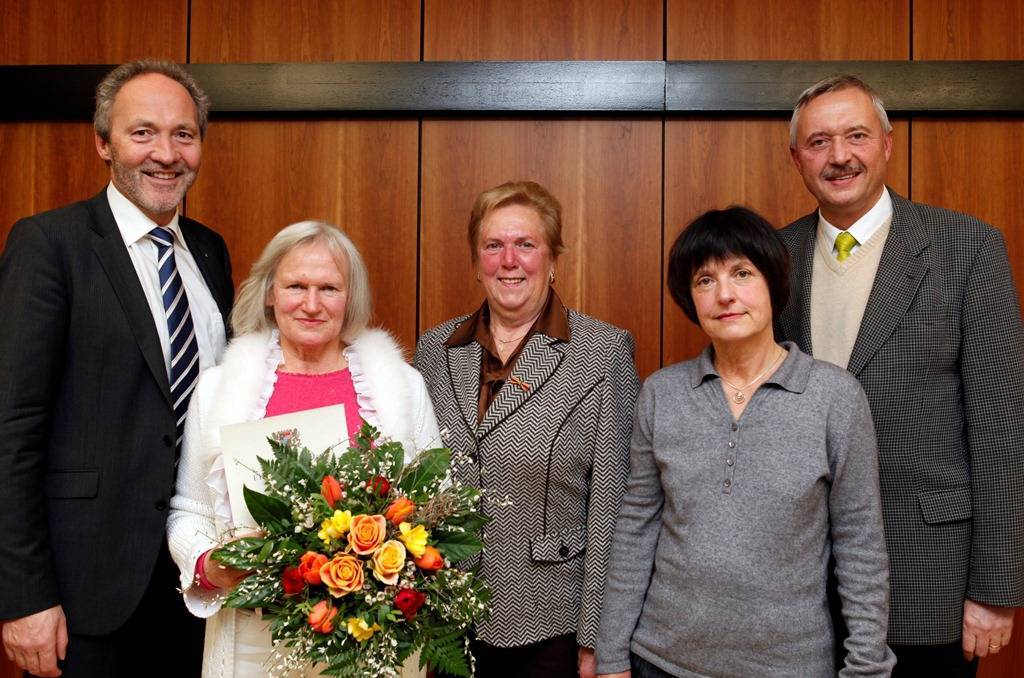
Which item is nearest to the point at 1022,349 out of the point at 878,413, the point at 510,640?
the point at 878,413

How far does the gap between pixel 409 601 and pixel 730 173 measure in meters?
2.64

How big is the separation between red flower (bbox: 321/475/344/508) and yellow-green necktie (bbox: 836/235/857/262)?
5.27ft

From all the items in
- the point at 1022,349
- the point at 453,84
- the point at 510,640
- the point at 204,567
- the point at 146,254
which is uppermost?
the point at 453,84

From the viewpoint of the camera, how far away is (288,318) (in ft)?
6.73

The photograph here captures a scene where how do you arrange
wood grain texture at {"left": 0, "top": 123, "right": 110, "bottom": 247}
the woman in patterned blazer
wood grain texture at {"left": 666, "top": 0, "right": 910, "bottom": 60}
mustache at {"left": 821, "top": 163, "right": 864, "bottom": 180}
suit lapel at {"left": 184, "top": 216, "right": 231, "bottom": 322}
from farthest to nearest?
wood grain texture at {"left": 0, "top": 123, "right": 110, "bottom": 247}
wood grain texture at {"left": 666, "top": 0, "right": 910, "bottom": 60}
suit lapel at {"left": 184, "top": 216, "right": 231, "bottom": 322}
mustache at {"left": 821, "top": 163, "right": 864, "bottom": 180}
the woman in patterned blazer

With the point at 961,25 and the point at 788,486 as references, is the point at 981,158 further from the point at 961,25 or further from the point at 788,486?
the point at 788,486

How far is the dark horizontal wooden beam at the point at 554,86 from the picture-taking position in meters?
3.34

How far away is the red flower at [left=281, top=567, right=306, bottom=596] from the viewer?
5.08 ft

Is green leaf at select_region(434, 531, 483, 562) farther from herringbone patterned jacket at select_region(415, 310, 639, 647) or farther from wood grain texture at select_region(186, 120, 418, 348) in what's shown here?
wood grain texture at select_region(186, 120, 418, 348)

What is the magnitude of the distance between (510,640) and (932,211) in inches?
67.8

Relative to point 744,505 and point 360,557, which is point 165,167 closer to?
point 360,557

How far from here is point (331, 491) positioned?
1585 millimetres

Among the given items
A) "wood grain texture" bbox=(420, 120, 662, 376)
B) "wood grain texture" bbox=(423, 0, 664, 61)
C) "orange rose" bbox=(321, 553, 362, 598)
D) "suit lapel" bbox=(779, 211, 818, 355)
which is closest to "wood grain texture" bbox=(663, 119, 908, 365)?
"wood grain texture" bbox=(420, 120, 662, 376)

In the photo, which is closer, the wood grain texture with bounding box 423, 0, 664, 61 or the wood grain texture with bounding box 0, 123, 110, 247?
the wood grain texture with bounding box 423, 0, 664, 61
